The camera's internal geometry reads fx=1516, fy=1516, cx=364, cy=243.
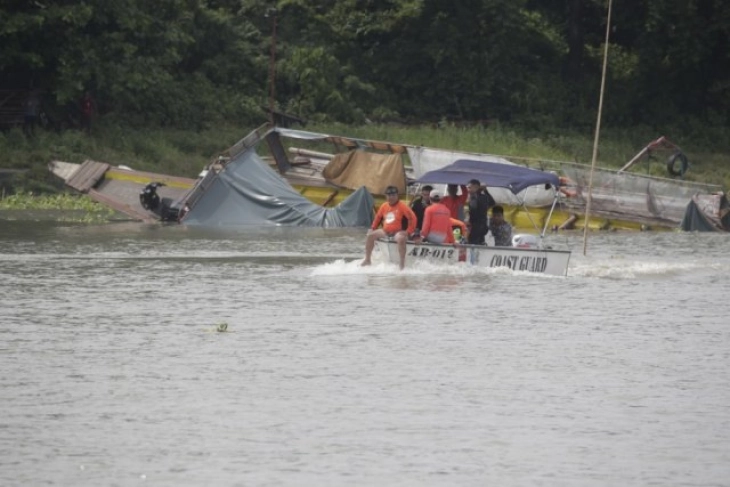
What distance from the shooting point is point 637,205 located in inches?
1480

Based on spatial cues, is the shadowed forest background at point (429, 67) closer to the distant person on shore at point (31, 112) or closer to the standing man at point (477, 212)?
the distant person on shore at point (31, 112)

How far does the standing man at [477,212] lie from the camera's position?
25.2 meters

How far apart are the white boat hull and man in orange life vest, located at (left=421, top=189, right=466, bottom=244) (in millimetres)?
161

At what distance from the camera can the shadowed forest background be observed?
47.0m

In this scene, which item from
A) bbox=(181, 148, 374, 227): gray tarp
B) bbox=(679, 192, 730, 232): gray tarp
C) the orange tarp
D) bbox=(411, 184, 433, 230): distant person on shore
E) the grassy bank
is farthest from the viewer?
the grassy bank

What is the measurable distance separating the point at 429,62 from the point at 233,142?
1047 centimetres

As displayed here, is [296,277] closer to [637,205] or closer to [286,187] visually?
[286,187]

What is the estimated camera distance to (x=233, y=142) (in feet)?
148

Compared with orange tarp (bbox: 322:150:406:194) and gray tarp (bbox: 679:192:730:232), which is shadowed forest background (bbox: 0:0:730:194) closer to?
orange tarp (bbox: 322:150:406:194)

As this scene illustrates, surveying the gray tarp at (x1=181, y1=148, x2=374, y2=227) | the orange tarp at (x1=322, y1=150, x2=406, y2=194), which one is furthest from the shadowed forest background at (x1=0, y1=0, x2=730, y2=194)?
the gray tarp at (x1=181, y1=148, x2=374, y2=227)

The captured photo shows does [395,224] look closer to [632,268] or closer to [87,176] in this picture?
[632,268]

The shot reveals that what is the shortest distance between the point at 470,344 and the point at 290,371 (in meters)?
2.93

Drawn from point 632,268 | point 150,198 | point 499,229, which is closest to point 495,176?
point 499,229

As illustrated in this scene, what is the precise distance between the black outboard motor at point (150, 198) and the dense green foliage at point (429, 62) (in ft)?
29.7
